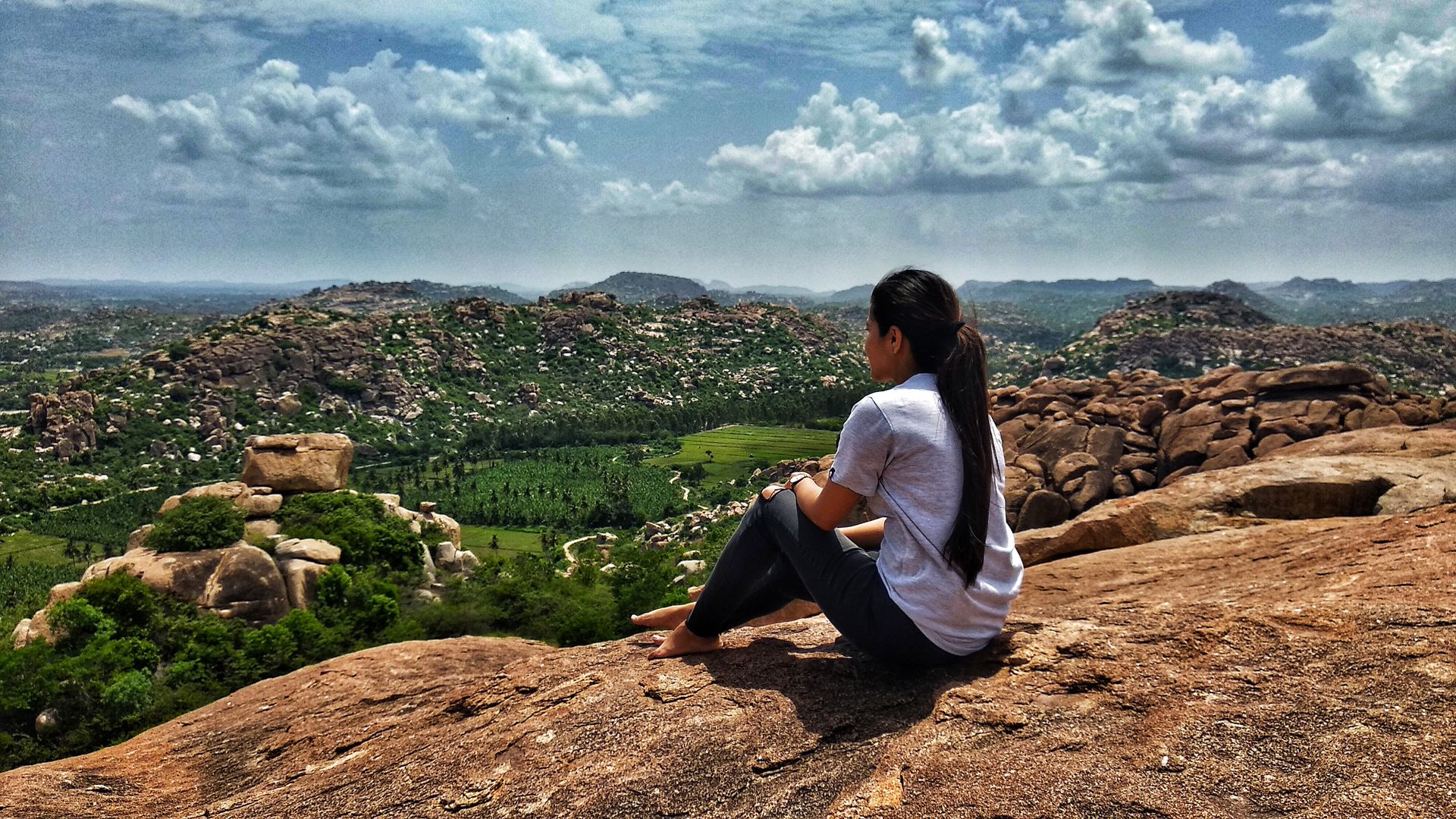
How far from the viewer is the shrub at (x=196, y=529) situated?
1026 inches

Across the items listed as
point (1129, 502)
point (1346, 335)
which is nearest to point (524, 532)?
point (1129, 502)

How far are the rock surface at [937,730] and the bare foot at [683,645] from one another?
0.49 ft

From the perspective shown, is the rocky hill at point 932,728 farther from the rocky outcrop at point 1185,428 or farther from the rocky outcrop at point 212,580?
the rocky outcrop at point 212,580

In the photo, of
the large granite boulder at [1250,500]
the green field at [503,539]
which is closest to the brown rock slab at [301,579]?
the large granite boulder at [1250,500]

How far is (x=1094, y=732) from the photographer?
14.5 feet

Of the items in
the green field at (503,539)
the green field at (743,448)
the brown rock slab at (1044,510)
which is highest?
the brown rock slab at (1044,510)

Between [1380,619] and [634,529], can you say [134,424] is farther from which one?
[1380,619]

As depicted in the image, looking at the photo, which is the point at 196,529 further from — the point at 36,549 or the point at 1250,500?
the point at 36,549

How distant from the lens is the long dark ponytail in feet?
15.0

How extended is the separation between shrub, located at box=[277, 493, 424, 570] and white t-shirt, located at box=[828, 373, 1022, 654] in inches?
1180

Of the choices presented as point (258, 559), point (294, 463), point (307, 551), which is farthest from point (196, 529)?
point (294, 463)

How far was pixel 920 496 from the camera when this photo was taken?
4594mm

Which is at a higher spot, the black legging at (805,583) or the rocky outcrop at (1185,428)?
the black legging at (805,583)

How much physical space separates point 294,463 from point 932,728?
3409 centimetres
